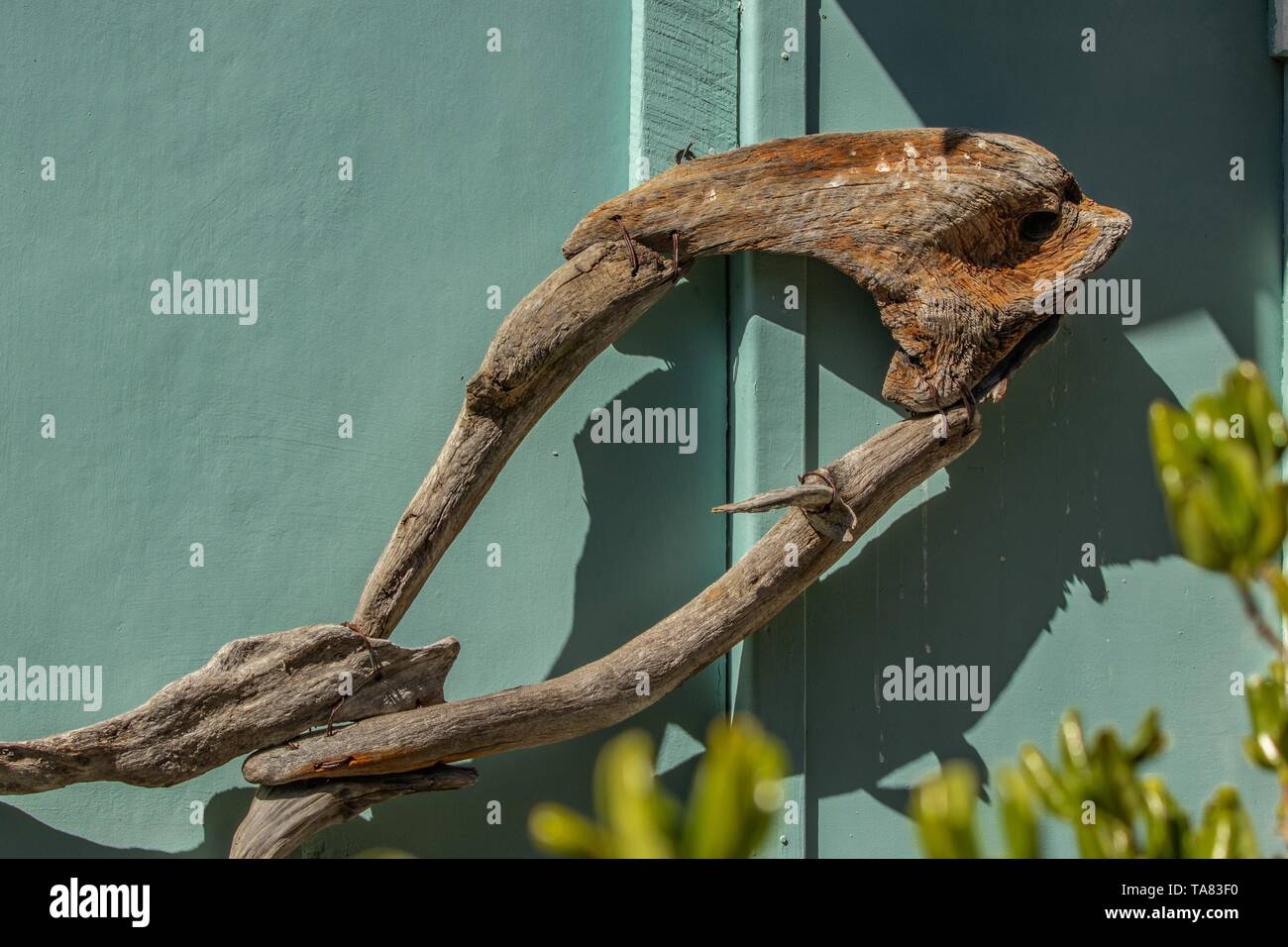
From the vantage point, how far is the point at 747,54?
11.7 feet

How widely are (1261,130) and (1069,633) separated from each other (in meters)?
1.70

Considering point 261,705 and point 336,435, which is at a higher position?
point 336,435

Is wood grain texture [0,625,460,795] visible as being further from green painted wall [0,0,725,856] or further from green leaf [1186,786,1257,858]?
green leaf [1186,786,1257,858]

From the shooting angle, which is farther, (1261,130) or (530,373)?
(1261,130)

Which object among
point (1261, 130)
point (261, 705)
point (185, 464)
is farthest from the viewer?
point (1261, 130)

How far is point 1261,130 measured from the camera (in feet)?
12.1

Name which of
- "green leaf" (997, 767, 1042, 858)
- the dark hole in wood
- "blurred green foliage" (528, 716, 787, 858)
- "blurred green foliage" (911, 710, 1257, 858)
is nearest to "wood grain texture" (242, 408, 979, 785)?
the dark hole in wood

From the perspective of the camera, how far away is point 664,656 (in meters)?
3.18

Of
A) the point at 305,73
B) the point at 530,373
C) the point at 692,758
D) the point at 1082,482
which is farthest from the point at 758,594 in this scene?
the point at 305,73

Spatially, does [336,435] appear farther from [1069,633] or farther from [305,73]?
[1069,633]

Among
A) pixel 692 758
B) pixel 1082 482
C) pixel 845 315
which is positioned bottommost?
pixel 692 758

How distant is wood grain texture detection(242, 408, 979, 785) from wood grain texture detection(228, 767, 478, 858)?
0.05 meters

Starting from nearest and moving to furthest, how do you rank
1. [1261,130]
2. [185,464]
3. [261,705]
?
[261,705] → [185,464] → [1261,130]

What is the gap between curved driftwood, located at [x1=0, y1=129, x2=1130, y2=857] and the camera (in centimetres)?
311
